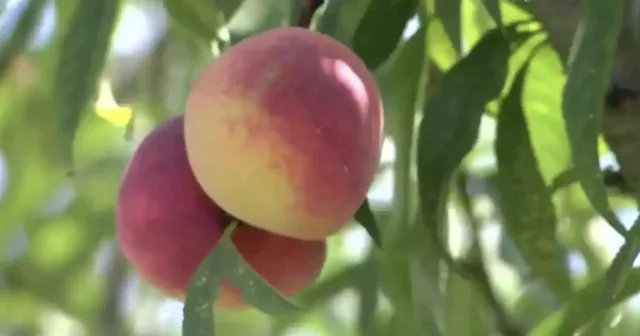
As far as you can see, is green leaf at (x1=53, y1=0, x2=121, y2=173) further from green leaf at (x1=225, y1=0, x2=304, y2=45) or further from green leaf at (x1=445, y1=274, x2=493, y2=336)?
green leaf at (x1=445, y1=274, x2=493, y2=336)

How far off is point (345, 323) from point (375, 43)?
0.51 meters

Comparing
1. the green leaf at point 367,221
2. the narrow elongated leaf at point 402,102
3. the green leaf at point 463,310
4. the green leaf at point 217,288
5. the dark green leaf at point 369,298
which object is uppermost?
the green leaf at point 217,288

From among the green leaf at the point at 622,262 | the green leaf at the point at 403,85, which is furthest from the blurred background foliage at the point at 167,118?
the green leaf at the point at 622,262

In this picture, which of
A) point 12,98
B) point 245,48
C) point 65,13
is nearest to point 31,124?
point 12,98

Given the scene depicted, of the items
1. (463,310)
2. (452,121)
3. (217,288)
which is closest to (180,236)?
(217,288)

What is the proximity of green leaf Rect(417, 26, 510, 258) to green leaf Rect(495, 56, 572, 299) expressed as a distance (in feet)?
0.12

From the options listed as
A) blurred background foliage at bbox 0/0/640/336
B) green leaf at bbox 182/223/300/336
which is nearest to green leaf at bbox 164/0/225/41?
blurred background foliage at bbox 0/0/640/336

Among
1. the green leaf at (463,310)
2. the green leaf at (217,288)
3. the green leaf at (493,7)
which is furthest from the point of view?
the green leaf at (463,310)

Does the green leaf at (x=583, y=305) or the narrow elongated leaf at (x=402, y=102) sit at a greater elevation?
the narrow elongated leaf at (x=402, y=102)

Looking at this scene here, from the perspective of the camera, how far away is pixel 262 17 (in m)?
0.44

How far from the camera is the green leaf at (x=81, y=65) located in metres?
0.41

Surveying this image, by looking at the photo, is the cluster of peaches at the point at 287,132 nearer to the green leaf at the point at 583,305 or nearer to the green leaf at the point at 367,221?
the green leaf at the point at 367,221

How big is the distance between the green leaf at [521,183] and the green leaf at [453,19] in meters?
0.05

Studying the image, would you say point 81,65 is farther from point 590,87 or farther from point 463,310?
point 463,310
